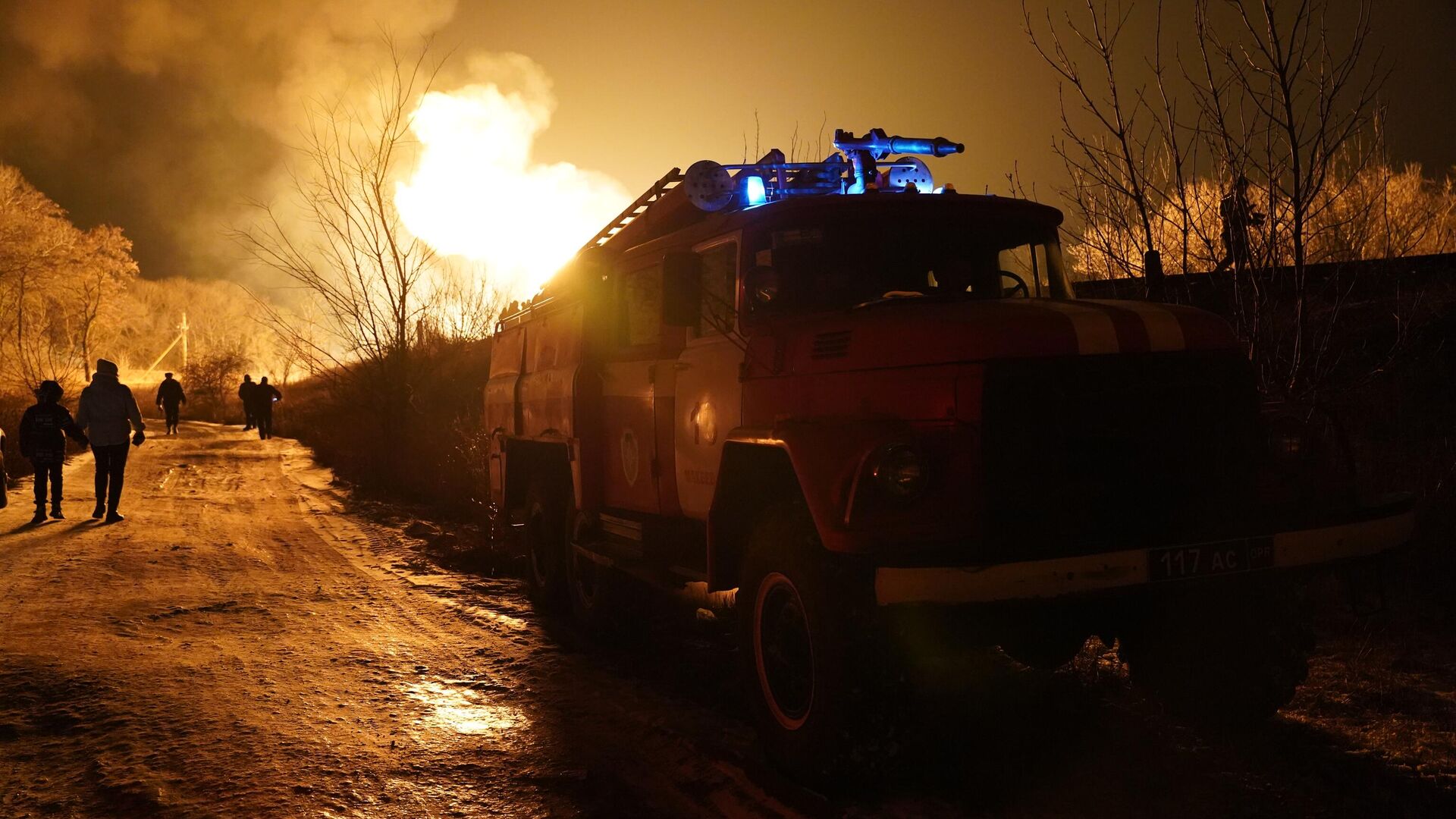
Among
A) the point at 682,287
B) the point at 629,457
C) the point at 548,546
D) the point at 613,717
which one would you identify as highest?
the point at 682,287

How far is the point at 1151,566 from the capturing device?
3.33m

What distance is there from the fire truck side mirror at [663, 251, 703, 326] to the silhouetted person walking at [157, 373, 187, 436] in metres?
29.8

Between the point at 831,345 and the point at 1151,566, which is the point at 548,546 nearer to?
the point at 831,345

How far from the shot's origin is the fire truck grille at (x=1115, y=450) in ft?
11.0

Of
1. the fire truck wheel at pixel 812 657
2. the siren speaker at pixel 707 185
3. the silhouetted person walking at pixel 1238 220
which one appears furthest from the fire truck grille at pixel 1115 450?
the silhouetted person walking at pixel 1238 220

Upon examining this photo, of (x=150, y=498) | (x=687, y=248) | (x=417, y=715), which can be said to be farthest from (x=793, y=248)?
(x=150, y=498)

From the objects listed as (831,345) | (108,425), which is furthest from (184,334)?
(831,345)

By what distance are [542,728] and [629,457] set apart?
1801mm

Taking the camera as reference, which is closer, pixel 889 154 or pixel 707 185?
pixel 707 185

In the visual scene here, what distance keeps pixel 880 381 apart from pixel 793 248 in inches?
44.4

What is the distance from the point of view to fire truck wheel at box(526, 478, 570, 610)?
7.21m

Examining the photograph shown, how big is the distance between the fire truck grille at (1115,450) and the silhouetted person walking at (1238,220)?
10.2ft

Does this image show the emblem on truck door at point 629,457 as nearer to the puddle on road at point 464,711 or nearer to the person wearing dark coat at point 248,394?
the puddle on road at point 464,711

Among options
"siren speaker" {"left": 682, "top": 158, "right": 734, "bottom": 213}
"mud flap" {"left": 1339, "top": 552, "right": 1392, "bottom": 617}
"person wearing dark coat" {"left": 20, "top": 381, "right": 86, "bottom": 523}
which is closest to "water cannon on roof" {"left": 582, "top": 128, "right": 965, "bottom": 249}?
"siren speaker" {"left": 682, "top": 158, "right": 734, "bottom": 213}
